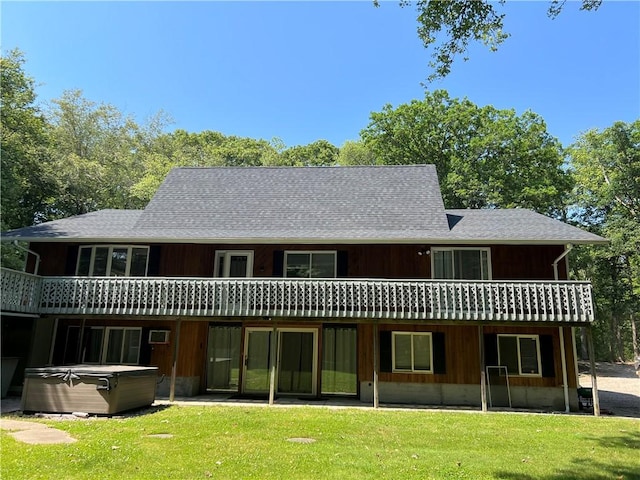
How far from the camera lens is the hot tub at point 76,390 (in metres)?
10.5

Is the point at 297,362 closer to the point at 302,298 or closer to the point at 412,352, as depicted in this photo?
the point at 302,298

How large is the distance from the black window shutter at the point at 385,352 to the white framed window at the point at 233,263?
515 cm

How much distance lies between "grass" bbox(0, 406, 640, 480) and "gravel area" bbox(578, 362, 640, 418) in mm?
3141

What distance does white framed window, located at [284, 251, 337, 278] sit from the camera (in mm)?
15602

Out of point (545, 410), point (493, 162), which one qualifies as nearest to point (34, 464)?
point (545, 410)

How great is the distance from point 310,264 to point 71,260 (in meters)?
8.55

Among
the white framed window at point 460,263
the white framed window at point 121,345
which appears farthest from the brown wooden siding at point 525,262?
the white framed window at point 121,345

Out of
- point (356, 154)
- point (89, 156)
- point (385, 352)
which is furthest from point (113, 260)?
point (356, 154)

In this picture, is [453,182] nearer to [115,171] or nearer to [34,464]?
[115,171]

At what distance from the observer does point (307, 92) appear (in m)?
18.7

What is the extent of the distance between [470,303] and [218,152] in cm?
3127

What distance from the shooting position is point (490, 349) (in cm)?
1454

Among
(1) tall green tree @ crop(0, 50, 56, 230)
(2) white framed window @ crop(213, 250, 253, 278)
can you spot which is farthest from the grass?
(1) tall green tree @ crop(0, 50, 56, 230)

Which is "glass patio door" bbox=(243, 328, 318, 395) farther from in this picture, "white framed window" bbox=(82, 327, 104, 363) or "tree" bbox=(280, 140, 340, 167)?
"tree" bbox=(280, 140, 340, 167)
